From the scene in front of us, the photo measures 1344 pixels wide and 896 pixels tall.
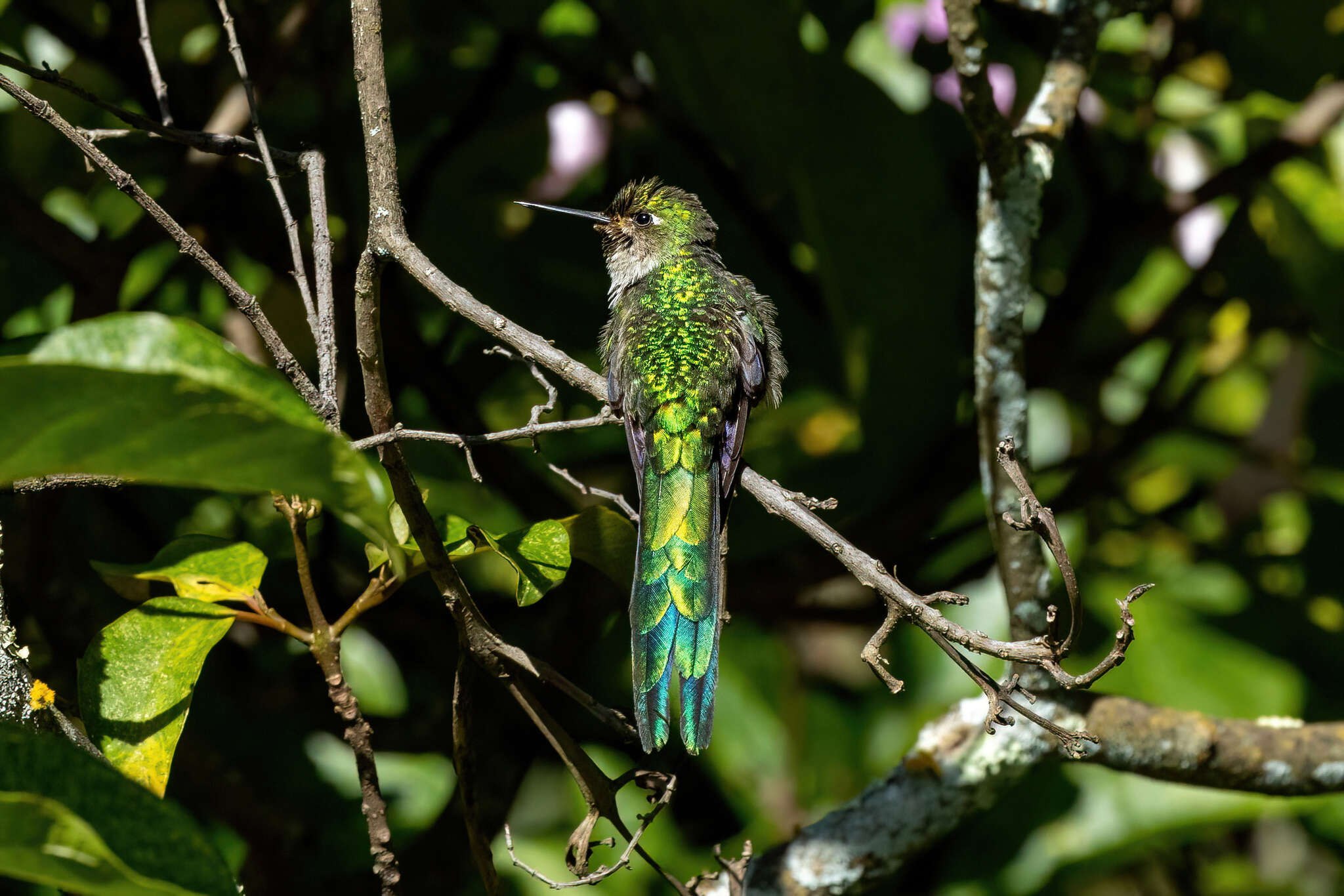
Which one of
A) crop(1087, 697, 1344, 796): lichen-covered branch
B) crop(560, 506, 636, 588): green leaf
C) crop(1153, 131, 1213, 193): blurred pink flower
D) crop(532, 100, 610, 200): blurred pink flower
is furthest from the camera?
crop(1153, 131, 1213, 193): blurred pink flower

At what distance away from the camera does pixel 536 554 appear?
1.13 m

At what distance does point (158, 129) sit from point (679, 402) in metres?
0.76

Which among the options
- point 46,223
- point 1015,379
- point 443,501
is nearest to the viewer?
point 1015,379

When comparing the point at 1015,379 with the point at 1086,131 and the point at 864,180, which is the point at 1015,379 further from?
the point at 1086,131

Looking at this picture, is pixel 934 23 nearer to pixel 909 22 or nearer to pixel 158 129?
pixel 909 22

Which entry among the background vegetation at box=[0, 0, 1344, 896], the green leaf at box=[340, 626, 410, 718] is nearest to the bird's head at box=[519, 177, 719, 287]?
the background vegetation at box=[0, 0, 1344, 896]

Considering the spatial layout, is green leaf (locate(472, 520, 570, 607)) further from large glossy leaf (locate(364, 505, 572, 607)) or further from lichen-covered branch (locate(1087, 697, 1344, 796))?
lichen-covered branch (locate(1087, 697, 1344, 796))

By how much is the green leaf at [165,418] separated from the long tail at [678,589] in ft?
1.96

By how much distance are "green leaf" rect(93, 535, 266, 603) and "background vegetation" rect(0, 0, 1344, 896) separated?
0.58m

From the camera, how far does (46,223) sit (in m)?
1.85

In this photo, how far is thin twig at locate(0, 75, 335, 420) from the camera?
1.01 meters

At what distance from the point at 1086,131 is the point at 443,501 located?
4.85 ft

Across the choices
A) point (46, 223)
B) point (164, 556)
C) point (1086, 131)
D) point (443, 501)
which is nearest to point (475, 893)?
point (443, 501)

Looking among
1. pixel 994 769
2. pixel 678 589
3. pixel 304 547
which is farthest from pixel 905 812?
pixel 304 547
